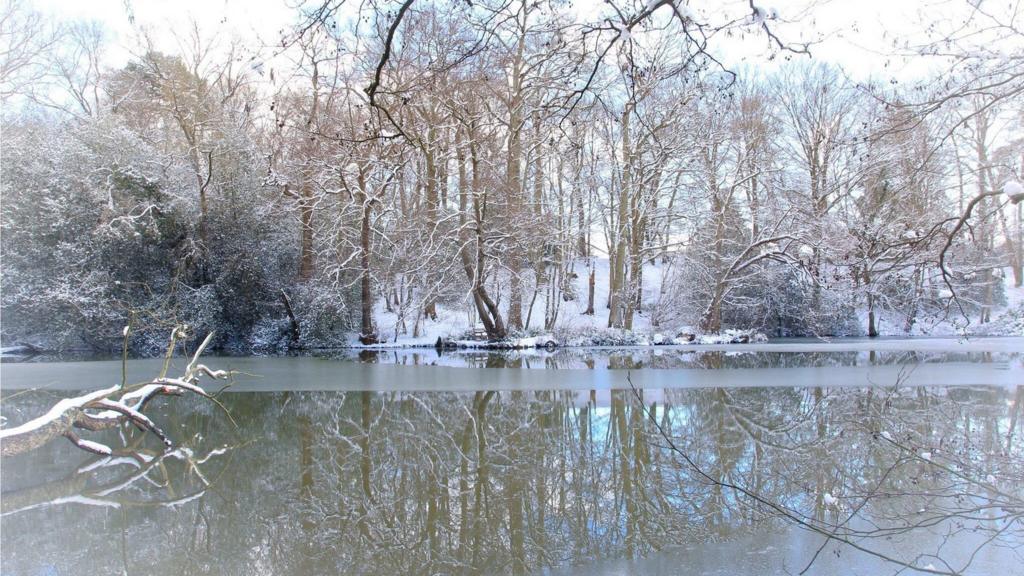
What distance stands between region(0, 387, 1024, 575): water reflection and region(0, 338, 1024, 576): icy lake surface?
0.02 m

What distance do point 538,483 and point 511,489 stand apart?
9.8 inches

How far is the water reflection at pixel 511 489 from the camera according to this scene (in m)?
3.79

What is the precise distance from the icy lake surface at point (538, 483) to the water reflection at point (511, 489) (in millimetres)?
21

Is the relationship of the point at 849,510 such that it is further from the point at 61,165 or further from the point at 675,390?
the point at 61,165

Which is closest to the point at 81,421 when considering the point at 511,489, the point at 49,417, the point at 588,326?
the point at 49,417

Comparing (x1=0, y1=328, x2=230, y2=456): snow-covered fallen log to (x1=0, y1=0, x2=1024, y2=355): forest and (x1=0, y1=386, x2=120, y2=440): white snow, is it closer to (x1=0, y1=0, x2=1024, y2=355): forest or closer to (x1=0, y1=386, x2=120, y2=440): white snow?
(x1=0, y1=386, x2=120, y2=440): white snow

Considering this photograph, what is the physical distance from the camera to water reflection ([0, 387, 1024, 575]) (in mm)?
3791

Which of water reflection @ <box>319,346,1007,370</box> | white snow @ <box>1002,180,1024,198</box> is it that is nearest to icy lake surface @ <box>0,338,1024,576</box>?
white snow @ <box>1002,180,1024,198</box>

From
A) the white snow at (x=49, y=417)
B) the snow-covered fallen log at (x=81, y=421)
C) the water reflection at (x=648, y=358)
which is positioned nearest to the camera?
the white snow at (x=49, y=417)

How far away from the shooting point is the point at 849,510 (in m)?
4.47

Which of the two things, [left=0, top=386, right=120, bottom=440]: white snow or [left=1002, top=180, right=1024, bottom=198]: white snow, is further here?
[left=0, top=386, right=120, bottom=440]: white snow

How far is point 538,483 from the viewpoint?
502cm

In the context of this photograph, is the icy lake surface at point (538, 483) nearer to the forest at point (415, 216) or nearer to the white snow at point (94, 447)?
the white snow at point (94, 447)

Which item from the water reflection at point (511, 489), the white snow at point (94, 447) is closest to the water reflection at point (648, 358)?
the water reflection at point (511, 489)
